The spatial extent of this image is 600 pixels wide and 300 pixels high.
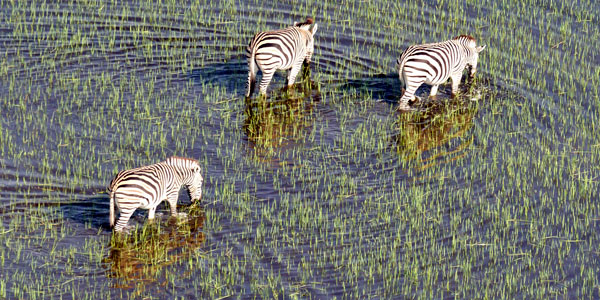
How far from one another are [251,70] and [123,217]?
5825mm

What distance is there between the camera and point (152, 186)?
15.8 meters

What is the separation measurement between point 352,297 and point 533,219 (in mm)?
3648

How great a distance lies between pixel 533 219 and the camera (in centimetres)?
1722

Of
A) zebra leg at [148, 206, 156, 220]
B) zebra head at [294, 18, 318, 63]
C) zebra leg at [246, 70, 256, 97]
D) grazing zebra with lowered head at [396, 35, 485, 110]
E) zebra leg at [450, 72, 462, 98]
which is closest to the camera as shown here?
zebra leg at [148, 206, 156, 220]

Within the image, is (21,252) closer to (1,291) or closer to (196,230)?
(1,291)

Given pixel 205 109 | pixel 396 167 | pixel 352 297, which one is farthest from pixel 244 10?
pixel 352 297

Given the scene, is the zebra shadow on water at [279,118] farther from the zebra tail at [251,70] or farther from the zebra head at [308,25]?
the zebra head at [308,25]

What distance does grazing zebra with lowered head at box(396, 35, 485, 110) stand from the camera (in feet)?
67.5

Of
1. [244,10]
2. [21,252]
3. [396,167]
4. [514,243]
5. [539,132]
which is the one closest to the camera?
[21,252]

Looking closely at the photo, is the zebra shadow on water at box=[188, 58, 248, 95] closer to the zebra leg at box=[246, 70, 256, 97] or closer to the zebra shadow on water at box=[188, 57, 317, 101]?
the zebra shadow on water at box=[188, 57, 317, 101]

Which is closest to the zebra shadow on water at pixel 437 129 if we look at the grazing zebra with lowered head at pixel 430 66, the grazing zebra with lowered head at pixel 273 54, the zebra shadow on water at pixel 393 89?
the zebra shadow on water at pixel 393 89

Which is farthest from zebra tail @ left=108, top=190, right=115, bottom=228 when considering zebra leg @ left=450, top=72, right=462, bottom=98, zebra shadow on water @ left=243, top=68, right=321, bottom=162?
zebra leg @ left=450, top=72, right=462, bottom=98

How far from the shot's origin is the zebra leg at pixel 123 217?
15.6 m

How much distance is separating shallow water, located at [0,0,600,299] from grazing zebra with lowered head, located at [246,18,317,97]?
0.48 meters
